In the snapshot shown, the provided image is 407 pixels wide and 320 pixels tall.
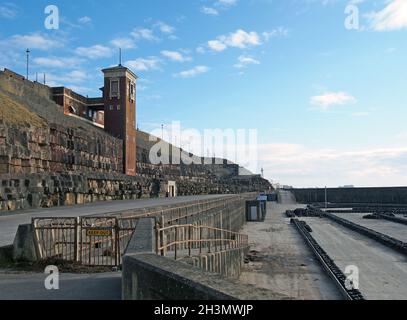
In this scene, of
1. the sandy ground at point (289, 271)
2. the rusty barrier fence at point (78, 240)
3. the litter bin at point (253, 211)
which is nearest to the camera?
the rusty barrier fence at point (78, 240)

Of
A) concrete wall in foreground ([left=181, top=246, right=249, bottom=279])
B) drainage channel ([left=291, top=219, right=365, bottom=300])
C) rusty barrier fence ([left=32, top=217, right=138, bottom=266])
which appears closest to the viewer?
rusty barrier fence ([left=32, top=217, right=138, bottom=266])

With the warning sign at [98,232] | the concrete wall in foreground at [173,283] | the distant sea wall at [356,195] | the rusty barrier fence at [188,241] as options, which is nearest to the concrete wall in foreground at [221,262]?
the rusty barrier fence at [188,241]

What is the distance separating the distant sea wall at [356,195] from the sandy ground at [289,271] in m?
78.2

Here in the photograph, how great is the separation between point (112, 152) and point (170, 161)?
34587 mm

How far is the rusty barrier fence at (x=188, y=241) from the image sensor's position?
414 inches

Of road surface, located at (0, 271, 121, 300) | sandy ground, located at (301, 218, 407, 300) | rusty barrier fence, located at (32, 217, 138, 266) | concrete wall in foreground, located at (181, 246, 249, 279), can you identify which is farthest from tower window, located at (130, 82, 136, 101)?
road surface, located at (0, 271, 121, 300)

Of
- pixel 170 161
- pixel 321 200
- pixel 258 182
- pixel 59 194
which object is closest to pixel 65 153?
pixel 59 194

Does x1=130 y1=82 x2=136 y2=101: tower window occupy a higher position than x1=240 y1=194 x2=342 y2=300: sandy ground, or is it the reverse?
x1=130 y1=82 x2=136 y2=101: tower window

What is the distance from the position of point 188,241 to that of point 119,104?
43048mm

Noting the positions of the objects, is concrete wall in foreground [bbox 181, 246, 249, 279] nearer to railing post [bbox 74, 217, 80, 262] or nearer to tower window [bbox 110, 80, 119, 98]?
railing post [bbox 74, 217, 80, 262]

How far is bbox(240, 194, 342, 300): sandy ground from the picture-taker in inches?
821

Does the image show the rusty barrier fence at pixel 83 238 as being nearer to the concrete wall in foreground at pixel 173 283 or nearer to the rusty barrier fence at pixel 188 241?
the rusty barrier fence at pixel 188 241

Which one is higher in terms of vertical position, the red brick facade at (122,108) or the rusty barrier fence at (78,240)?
the red brick facade at (122,108)

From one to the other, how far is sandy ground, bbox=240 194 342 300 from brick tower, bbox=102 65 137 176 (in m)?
20.5
